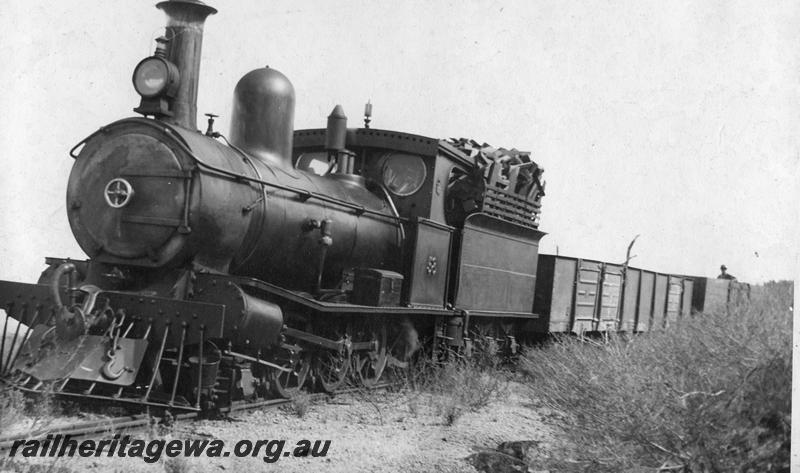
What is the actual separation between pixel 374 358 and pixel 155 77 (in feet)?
12.0

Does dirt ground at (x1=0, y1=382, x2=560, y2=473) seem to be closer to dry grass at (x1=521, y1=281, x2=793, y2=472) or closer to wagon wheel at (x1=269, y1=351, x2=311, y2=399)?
wagon wheel at (x1=269, y1=351, x2=311, y2=399)

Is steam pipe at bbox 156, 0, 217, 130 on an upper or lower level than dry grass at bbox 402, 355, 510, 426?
upper

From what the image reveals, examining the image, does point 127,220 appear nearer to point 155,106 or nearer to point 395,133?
point 155,106

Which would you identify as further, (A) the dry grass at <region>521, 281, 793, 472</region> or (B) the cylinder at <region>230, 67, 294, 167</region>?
(B) the cylinder at <region>230, 67, 294, 167</region>

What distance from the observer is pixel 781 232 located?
4777mm

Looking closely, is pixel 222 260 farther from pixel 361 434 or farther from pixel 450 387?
pixel 450 387

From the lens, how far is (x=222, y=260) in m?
6.38

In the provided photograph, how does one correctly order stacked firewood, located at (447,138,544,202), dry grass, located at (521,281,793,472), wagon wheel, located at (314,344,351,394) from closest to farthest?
dry grass, located at (521,281,793,472), wagon wheel, located at (314,344,351,394), stacked firewood, located at (447,138,544,202)

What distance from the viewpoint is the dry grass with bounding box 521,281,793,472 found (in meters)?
4.17

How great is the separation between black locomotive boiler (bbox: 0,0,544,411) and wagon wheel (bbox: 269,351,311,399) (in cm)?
2

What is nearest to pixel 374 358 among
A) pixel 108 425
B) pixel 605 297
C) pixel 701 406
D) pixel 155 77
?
pixel 108 425

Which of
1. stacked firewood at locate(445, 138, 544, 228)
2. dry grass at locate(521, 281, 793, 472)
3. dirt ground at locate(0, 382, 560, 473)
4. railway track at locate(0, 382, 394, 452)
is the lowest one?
dirt ground at locate(0, 382, 560, 473)

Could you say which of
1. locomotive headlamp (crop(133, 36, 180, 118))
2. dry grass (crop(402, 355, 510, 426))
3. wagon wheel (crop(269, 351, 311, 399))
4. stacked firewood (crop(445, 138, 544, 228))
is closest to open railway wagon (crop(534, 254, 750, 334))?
stacked firewood (crop(445, 138, 544, 228))

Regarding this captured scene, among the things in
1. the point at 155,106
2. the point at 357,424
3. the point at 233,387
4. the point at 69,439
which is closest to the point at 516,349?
the point at 357,424
